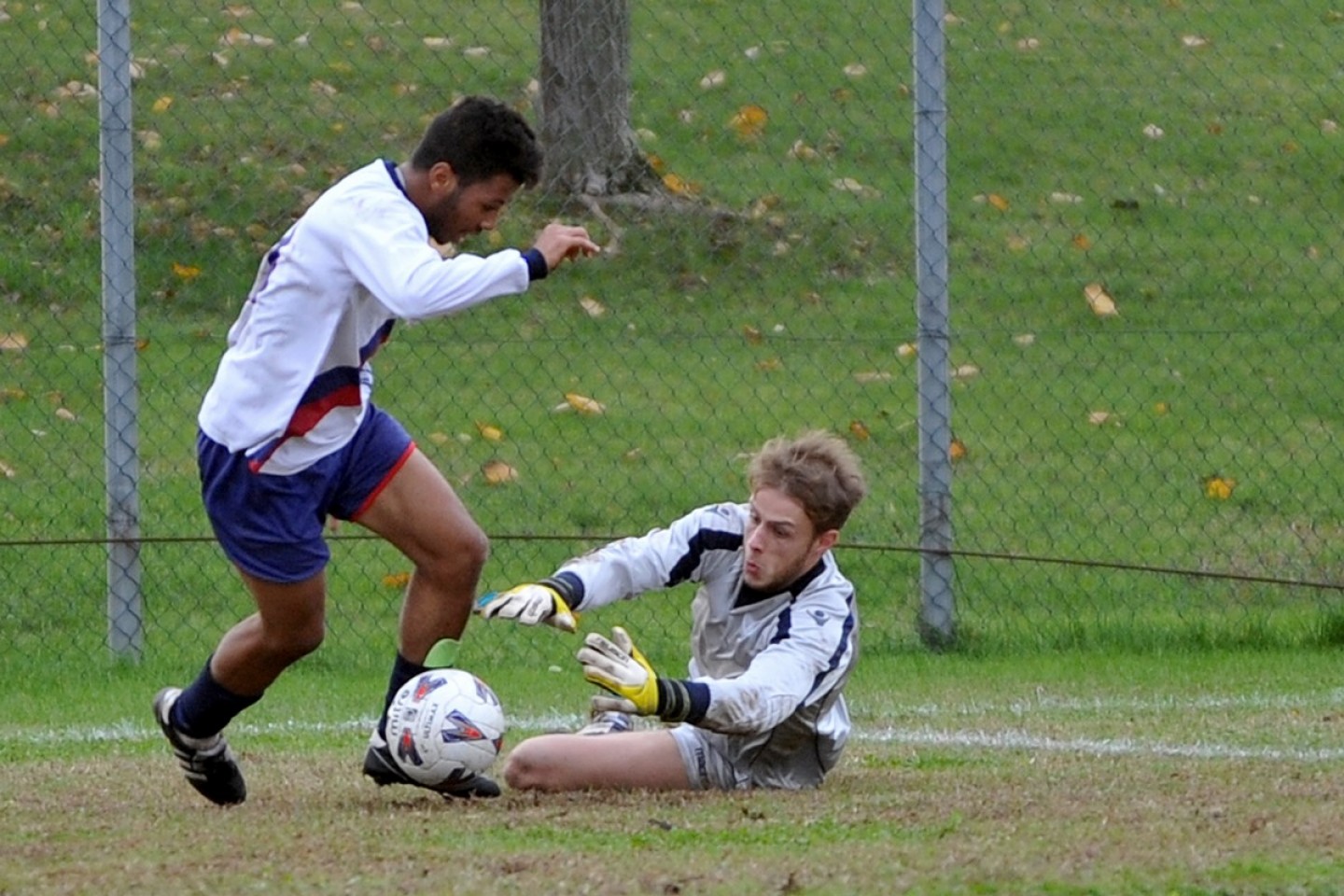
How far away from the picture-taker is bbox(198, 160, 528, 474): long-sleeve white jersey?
4.48m

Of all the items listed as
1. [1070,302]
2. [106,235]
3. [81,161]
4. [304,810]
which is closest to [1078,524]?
[1070,302]

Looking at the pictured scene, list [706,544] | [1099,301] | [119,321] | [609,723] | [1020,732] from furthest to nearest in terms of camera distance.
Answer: [1099,301] < [119,321] < [1020,732] < [609,723] < [706,544]

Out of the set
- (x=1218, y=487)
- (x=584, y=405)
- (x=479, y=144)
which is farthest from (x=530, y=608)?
(x=1218, y=487)

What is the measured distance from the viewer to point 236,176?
427 inches

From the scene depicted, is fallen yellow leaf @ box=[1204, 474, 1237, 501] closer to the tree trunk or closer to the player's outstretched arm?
the tree trunk

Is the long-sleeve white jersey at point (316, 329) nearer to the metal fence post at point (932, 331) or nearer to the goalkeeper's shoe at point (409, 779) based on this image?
the goalkeeper's shoe at point (409, 779)

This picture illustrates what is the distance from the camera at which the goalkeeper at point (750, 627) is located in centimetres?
472

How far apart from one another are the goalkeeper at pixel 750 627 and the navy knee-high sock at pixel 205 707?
2.20ft

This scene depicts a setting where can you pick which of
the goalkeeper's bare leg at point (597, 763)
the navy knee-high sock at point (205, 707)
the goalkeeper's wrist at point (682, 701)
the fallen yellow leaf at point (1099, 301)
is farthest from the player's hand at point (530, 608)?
the fallen yellow leaf at point (1099, 301)

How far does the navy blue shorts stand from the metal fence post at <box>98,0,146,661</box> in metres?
2.66

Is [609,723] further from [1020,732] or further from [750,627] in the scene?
[1020,732]

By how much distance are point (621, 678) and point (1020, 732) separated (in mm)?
1949

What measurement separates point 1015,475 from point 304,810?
5536mm

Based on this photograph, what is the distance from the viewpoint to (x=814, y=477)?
475 cm
